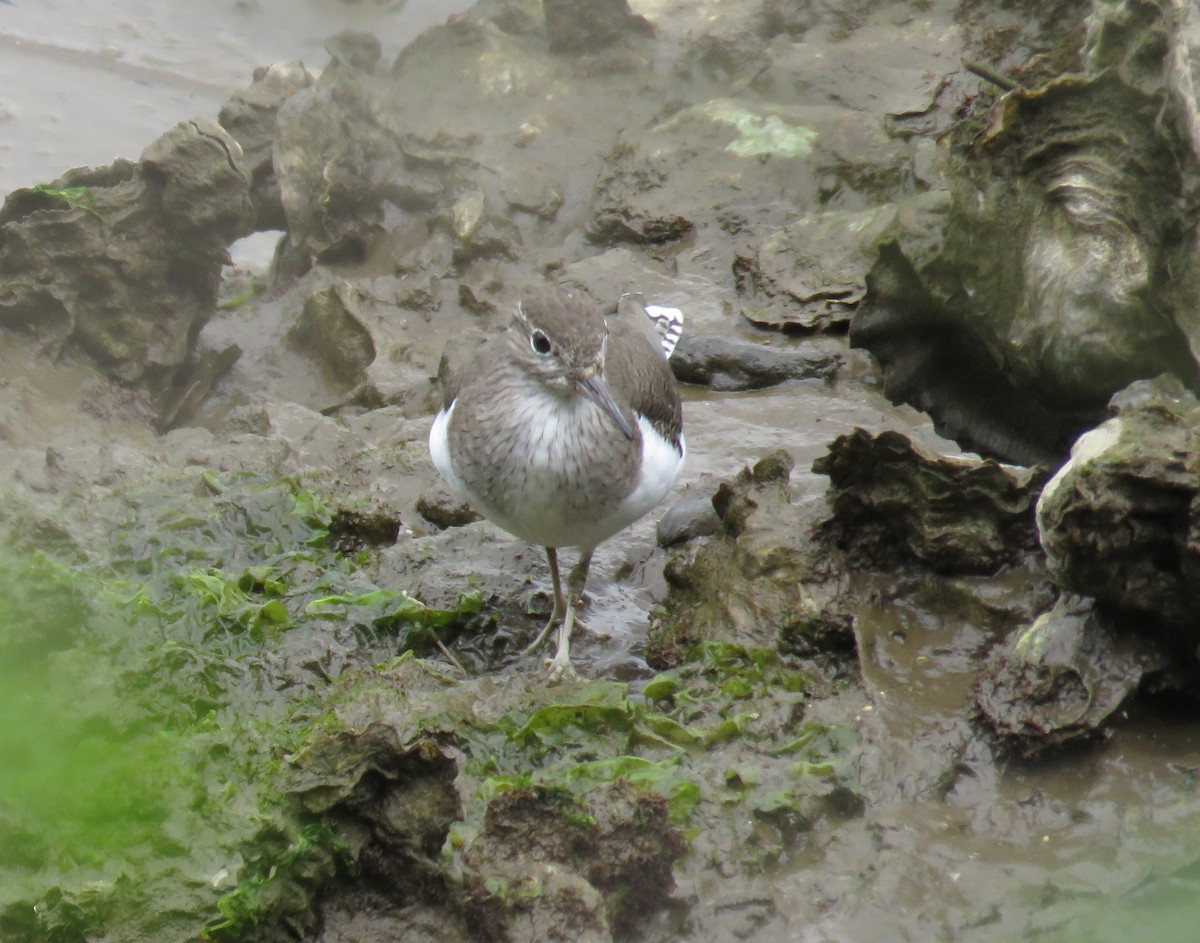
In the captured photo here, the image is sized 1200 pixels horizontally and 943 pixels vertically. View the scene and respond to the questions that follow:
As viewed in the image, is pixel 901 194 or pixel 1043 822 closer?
pixel 1043 822

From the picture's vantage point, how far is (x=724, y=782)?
3.69 m

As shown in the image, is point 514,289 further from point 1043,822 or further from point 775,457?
point 1043,822

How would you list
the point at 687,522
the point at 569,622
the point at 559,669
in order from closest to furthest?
the point at 559,669
the point at 569,622
the point at 687,522

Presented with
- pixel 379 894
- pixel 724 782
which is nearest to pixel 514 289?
pixel 724 782

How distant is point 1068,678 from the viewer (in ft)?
11.7

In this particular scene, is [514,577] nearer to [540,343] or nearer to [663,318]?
[540,343]

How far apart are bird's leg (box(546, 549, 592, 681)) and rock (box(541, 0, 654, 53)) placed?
4.75 metres

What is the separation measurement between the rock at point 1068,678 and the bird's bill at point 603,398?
5.44ft

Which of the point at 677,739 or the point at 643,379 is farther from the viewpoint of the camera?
the point at 643,379

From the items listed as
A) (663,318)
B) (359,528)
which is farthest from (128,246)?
(663,318)

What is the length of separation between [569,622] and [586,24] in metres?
5.31

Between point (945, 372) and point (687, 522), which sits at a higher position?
point (945, 372)

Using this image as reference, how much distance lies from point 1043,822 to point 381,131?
6.13m

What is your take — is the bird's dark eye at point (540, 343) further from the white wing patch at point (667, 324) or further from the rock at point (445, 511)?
the white wing patch at point (667, 324)
